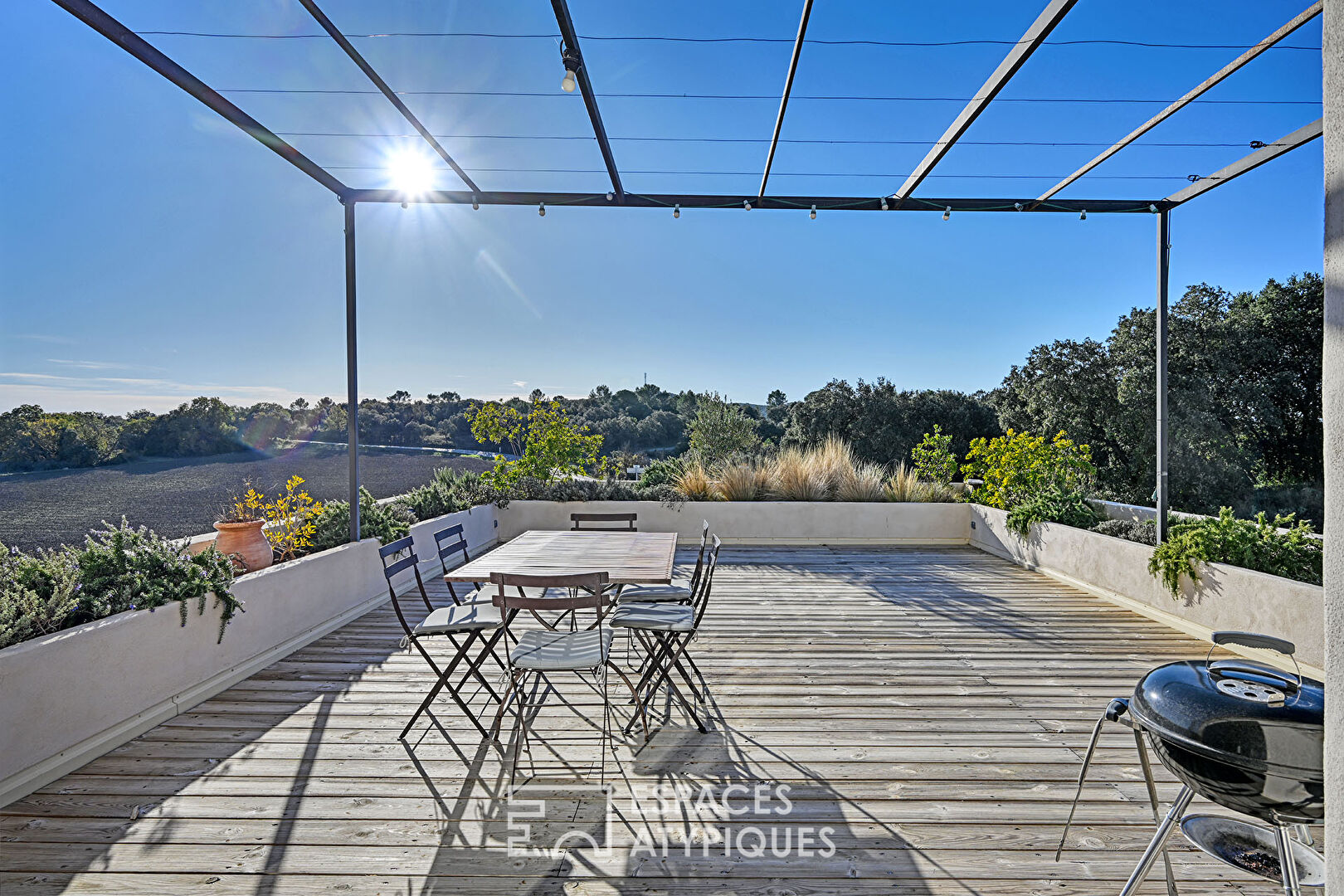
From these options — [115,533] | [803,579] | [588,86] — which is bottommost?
[803,579]

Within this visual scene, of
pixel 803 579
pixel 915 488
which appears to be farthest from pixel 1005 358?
pixel 803 579

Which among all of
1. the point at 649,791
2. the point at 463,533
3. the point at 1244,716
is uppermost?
the point at 1244,716

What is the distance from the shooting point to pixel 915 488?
7.93 m

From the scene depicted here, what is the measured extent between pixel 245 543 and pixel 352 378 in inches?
58.0

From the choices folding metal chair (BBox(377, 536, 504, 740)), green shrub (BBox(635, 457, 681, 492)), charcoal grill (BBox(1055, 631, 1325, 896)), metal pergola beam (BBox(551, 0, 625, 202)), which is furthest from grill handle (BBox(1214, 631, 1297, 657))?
green shrub (BBox(635, 457, 681, 492))

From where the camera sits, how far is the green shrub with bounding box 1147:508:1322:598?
3875mm

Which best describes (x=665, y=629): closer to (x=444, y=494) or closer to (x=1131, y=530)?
(x=444, y=494)

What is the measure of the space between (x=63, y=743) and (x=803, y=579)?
4949 mm

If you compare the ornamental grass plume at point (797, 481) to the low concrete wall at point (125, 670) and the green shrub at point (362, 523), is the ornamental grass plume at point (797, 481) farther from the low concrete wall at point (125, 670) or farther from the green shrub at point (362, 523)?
the low concrete wall at point (125, 670)

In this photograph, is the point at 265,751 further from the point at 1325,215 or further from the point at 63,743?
the point at 1325,215

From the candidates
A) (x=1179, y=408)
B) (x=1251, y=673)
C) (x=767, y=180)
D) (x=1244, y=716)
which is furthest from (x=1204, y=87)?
(x=1179, y=408)

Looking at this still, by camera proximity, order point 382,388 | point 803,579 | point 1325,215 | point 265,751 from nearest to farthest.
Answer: point 1325,215
point 265,751
point 803,579
point 382,388

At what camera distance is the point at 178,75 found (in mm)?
3189

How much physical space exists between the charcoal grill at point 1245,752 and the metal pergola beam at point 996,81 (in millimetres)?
2887
